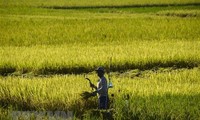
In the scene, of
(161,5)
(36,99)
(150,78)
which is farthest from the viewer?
(161,5)

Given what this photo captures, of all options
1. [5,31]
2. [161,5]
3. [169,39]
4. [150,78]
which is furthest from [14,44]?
[161,5]

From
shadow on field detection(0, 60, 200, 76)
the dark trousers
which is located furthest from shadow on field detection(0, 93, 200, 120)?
shadow on field detection(0, 60, 200, 76)

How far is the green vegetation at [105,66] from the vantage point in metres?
11.5

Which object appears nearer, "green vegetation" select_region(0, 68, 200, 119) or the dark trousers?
"green vegetation" select_region(0, 68, 200, 119)

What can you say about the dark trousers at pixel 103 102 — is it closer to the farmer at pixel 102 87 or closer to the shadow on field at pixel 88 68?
the farmer at pixel 102 87

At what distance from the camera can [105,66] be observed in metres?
18.1

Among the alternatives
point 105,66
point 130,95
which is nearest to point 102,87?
point 130,95

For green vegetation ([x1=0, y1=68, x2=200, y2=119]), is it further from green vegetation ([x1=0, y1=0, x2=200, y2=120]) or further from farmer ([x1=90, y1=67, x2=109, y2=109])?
farmer ([x1=90, y1=67, x2=109, y2=109])

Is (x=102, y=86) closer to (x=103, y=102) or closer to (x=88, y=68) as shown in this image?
(x=103, y=102)

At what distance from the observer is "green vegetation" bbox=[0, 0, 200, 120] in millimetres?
11523

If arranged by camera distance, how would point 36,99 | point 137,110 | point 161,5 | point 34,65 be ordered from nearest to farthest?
Answer: 1. point 137,110
2. point 36,99
3. point 34,65
4. point 161,5

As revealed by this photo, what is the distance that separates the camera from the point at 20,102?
13031 mm

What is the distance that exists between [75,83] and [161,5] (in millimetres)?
47527

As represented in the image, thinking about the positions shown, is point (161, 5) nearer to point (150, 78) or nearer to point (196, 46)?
point (196, 46)
